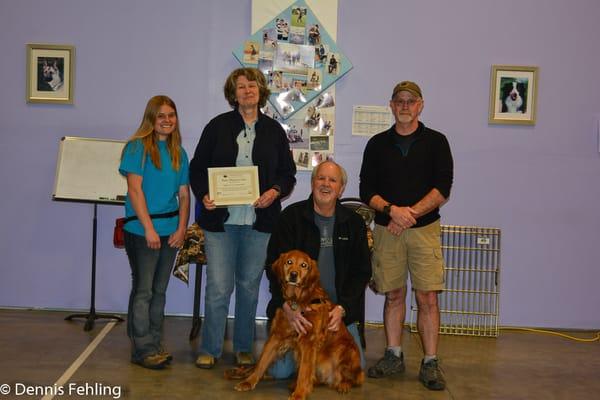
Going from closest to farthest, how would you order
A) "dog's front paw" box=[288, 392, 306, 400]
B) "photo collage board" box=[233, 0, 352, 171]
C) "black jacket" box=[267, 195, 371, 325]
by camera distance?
"dog's front paw" box=[288, 392, 306, 400] → "black jacket" box=[267, 195, 371, 325] → "photo collage board" box=[233, 0, 352, 171]

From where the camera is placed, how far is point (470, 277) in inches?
187

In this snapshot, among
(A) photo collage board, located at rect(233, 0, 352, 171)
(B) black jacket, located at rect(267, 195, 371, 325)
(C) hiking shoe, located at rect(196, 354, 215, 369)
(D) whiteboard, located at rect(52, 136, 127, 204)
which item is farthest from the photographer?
(A) photo collage board, located at rect(233, 0, 352, 171)

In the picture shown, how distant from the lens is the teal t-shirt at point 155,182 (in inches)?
136

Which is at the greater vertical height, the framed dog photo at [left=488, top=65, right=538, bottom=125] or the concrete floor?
the framed dog photo at [left=488, top=65, right=538, bottom=125]

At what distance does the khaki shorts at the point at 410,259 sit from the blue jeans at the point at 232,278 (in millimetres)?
635

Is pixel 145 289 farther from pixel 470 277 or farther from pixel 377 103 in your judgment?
pixel 470 277

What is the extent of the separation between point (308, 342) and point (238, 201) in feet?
2.79

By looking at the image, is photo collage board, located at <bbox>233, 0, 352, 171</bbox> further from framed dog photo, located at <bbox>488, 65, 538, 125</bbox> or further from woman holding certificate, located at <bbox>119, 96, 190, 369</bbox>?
woman holding certificate, located at <bbox>119, 96, 190, 369</bbox>

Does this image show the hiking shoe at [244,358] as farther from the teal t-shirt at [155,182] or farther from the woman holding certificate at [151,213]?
the teal t-shirt at [155,182]

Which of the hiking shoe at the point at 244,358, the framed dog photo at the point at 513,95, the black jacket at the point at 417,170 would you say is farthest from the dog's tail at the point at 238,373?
the framed dog photo at the point at 513,95

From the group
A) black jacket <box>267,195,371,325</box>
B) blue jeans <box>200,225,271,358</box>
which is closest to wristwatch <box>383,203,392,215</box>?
black jacket <box>267,195,371,325</box>

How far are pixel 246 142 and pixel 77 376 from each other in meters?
1.50

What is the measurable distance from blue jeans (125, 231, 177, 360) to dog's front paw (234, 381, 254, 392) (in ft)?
1.97

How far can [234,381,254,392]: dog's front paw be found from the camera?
3.19m
